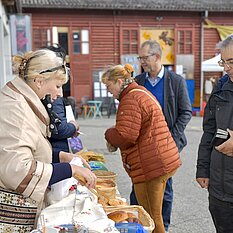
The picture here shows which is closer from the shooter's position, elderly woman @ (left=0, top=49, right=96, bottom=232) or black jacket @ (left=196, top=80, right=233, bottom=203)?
elderly woman @ (left=0, top=49, right=96, bottom=232)

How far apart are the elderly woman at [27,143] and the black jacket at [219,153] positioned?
892 mm

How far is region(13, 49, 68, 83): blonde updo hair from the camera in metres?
1.95

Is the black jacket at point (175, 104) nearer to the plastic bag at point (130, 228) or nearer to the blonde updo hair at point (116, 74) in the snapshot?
the blonde updo hair at point (116, 74)

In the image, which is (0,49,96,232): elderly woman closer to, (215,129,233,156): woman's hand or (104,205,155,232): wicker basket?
(104,205,155,232): wicker basket

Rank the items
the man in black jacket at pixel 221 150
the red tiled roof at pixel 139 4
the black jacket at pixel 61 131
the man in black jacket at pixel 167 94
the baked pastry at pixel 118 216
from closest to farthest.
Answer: the baked pastry at pixel 118 216, the man in black jacket at pixel 221 150, the black jacket at pixel 61 131, the man in black jacket at pixel 167 94, the red tiled roof at pixel 139 4

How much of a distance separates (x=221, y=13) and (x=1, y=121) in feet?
59.6

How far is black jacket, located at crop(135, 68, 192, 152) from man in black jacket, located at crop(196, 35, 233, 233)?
1.17 m

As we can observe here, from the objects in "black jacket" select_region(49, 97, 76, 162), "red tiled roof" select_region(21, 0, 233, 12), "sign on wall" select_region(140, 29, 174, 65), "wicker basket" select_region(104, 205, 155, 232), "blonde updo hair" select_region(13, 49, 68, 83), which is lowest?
"wicker basket" select_region(104, 205, 155, 232)

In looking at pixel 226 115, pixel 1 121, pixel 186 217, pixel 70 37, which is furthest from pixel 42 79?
pixel 70 37

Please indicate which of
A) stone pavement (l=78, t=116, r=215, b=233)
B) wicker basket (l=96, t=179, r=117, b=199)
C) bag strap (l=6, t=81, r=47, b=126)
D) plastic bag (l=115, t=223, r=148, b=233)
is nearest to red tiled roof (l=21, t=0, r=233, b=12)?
stone pavement (l=78, t=116, r=215, b=233)

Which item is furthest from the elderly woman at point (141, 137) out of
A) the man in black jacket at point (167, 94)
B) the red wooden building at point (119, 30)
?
the red wooden building at point (119, 30)

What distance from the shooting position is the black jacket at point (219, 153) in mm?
2457

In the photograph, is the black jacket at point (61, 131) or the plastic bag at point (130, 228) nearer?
the plastic bag at point (130, 228)

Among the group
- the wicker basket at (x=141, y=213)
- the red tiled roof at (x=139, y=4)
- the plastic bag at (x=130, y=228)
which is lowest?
the wicker basket at (x=141, y=213)
